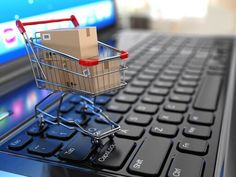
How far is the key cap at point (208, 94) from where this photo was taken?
1.46 ft

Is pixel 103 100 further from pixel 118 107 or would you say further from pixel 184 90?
pixel 184 90

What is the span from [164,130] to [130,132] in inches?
1.7

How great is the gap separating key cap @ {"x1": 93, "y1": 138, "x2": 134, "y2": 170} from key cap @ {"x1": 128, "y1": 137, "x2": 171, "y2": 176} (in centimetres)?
1

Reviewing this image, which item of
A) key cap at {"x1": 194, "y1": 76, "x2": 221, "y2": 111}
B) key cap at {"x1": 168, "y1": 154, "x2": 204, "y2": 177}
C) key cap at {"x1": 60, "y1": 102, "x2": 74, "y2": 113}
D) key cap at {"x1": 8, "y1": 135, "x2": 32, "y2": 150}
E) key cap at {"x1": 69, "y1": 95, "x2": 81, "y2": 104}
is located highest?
key cap at {"x1": 69, "y1": 95, "x2": 81, "y2": 104}

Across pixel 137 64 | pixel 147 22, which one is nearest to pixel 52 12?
pixel 137 64

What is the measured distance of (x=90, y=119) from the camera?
0.40m

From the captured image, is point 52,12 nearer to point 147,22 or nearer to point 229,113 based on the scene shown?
point 229,113

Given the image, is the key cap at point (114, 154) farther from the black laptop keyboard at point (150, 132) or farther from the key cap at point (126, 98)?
the key cap at point (126, 98)

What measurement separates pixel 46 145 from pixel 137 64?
0.37 m

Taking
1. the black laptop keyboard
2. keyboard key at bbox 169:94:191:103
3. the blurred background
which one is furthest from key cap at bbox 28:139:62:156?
the blurred background

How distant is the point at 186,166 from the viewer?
0.30m

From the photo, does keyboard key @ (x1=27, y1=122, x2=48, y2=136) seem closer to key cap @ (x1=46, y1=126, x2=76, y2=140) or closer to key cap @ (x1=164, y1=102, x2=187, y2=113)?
key cap @ (x1=46, y1=126, x2=76, y2=140)

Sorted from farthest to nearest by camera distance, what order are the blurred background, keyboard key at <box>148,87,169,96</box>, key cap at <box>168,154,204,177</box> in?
the blurred background, keyboard key at <box>148,87,169,96</box>, key cap at <box>168,154,204,177</box>

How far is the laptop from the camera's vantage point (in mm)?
301
